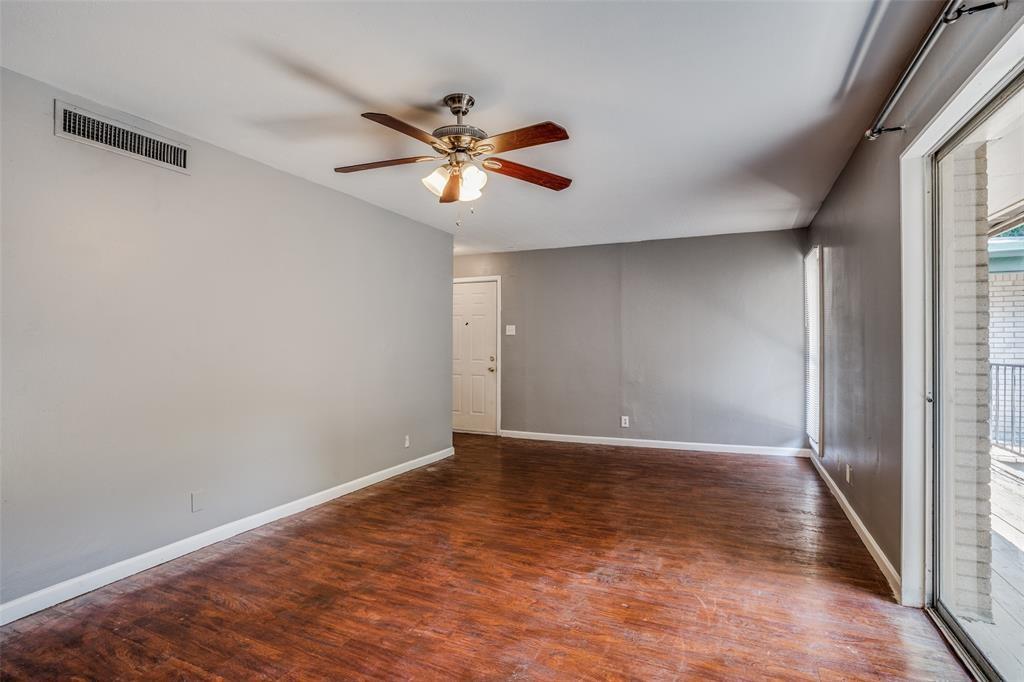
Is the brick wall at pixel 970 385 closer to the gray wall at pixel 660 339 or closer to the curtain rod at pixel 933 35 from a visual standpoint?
the curtain rod at pixel 933 35

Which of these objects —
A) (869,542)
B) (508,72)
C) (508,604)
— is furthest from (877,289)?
(508,604)

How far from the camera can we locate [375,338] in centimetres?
449

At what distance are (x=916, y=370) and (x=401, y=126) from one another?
2.56 metres

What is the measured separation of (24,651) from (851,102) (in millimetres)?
4421

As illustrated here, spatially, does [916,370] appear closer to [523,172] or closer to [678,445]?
[523,172]

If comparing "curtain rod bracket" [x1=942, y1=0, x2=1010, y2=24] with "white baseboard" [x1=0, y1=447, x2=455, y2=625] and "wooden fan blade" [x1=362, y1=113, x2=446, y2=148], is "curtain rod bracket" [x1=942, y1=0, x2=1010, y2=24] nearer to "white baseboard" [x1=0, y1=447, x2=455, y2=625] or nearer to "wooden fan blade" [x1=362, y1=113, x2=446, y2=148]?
"wooden fan blade" [x1=362, y1=113, x2=446, y2=148]

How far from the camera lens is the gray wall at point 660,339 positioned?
5.53 m

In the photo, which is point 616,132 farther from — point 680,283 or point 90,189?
point 680,283

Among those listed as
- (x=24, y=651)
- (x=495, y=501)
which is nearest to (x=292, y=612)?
(x=24, y=651)

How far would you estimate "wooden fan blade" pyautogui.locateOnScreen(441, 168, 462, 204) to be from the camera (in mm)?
2760

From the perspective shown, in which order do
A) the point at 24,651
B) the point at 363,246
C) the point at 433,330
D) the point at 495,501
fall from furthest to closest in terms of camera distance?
the point at 433,330 < the point at 363,246 < the point at 495,501 < the point at 24,651

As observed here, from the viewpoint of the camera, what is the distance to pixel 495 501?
3957 millimetres

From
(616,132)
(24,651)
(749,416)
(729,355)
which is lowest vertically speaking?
(24,651)

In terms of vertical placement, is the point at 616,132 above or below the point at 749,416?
above
